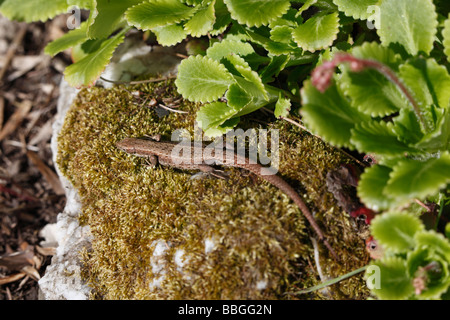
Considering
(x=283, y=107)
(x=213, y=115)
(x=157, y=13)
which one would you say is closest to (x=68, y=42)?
(x=157, y=13)

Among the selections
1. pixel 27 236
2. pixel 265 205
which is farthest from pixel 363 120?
pixel 27 236

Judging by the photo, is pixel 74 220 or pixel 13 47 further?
pixel 13 47

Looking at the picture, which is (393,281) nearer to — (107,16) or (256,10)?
(256,10)

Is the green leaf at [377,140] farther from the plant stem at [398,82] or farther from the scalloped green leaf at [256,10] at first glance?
the scalloped green leaf at [256,10]

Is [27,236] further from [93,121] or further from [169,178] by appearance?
[169,178]

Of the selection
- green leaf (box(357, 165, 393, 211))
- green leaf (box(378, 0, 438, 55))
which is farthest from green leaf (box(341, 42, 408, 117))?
green leaf (box(357, 165, 393, 211))

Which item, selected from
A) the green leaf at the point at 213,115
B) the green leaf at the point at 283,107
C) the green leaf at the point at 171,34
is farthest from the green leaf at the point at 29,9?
the green leaf at the point at 283,107
